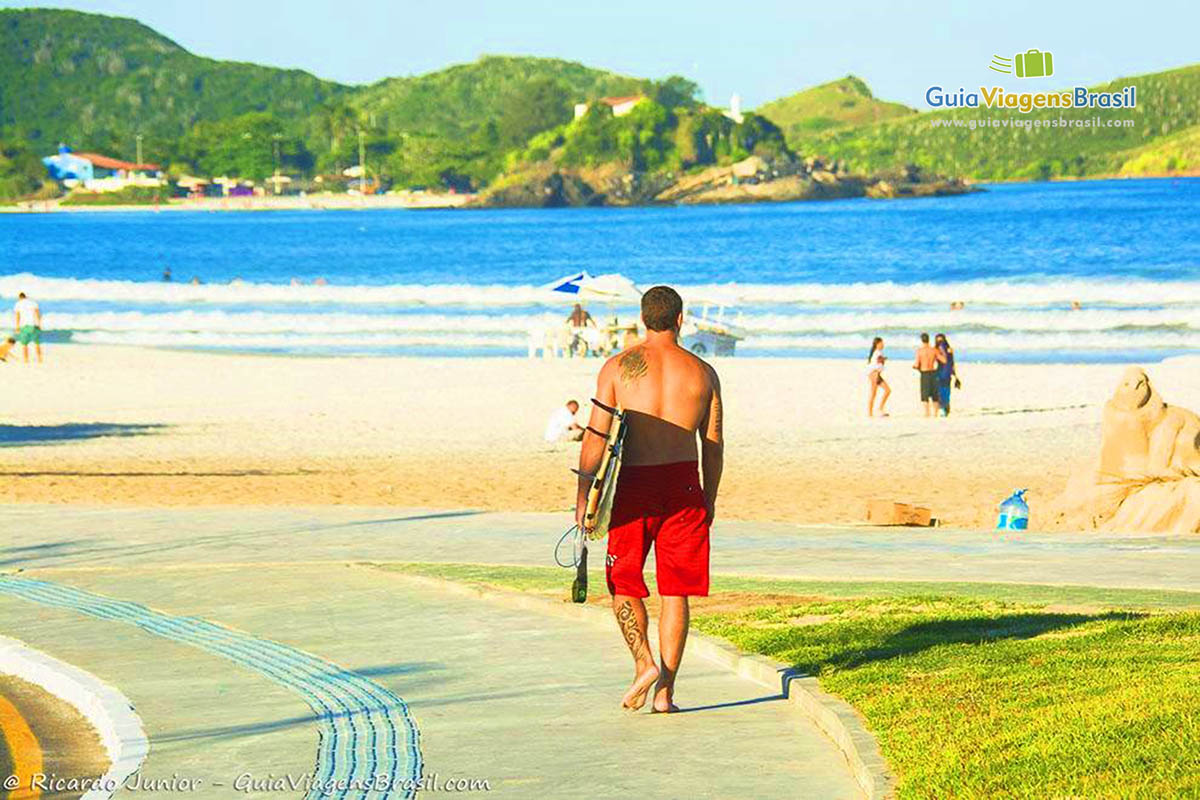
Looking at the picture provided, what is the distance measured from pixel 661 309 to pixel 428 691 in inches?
88.2

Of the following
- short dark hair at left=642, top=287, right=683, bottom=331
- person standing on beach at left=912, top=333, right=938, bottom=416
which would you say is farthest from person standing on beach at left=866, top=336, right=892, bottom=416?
short dark hair at left=642, top=287, right=683, bottom=331

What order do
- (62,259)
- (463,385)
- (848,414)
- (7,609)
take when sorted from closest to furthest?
(7,609) → (848,414) → (463,385) → (62,259)

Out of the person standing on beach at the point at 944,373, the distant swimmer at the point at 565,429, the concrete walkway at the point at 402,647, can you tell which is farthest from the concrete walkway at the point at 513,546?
the person standing on beach at the point at 944,373

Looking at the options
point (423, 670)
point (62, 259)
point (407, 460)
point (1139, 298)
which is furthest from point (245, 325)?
point (62, 259)

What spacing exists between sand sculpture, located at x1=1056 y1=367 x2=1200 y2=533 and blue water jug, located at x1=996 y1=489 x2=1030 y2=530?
355 mm

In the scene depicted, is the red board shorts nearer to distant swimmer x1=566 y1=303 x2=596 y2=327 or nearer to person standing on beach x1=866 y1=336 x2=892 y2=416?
person standing on beach x1=866 y1=336 x2=892 y2=416

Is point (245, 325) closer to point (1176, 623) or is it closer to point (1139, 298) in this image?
point (1139, 298)

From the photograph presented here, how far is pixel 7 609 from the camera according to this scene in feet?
36.7

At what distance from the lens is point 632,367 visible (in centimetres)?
784

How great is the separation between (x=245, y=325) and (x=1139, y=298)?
29.3 metres

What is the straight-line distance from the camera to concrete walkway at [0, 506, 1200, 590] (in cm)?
1262

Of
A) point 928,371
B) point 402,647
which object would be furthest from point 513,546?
point 928,371

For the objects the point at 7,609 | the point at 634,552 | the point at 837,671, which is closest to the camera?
the point at 634,552

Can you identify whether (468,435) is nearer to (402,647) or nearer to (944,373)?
(944,373)
